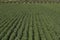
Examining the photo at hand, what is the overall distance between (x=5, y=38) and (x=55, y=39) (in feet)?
7.77

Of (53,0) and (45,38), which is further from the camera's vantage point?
(53,0)

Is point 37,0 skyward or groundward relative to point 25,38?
groundward

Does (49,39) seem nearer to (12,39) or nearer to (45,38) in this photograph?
(45,38)

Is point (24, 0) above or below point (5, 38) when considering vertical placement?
below

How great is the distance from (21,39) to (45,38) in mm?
1198

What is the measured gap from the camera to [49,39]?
298 inches

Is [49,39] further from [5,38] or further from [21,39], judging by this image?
[5,38]

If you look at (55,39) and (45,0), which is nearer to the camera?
(55,39)

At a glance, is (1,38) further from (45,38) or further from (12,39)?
(45,38)

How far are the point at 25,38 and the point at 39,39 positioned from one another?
0.66 metres

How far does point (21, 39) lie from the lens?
24.1 ft

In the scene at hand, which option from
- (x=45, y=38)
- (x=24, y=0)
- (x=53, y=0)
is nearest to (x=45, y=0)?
(x=53, y=0)

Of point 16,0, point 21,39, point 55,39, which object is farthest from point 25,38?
point 16,0

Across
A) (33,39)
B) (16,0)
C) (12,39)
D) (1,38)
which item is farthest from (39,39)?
(16,0)
